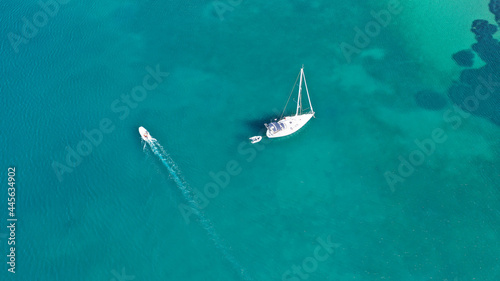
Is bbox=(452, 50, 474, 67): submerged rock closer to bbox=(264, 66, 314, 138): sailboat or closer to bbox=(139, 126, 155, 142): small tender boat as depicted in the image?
bbox=(264, 66, 314, 138): sailboat

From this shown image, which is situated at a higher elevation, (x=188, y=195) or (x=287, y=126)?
(x=287, y=126)

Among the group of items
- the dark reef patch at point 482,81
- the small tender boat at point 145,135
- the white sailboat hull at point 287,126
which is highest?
the small tender boat at point 145,135

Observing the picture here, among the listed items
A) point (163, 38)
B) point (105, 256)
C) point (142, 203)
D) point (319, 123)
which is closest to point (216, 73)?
point (163, 38)

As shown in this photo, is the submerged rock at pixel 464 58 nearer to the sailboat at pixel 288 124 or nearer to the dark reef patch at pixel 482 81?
the dark reef patch at pixel 482 81

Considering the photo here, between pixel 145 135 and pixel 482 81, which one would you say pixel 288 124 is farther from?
pixel 482 81

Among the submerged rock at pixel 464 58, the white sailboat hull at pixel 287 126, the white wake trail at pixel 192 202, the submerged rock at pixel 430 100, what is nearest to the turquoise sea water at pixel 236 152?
the white wake trail at pixel 192 202

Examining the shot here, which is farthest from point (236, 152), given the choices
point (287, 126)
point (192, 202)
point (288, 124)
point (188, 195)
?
point (192, 202)

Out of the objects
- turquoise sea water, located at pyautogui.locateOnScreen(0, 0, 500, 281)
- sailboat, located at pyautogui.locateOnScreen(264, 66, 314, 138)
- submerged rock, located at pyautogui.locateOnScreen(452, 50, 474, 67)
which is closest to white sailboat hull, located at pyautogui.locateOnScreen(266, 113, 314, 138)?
sailboat, located at pyautogui.locateOnScreen(264, 66, 314, 138)
